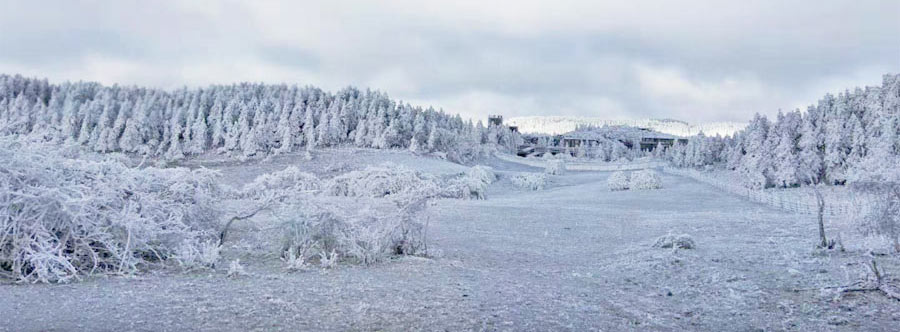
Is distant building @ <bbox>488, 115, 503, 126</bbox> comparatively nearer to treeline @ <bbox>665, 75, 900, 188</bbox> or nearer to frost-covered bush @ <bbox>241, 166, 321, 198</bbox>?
treeline @ <bbox>665, 75, 900, 188</bbox>

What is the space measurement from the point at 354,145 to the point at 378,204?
50374 mm

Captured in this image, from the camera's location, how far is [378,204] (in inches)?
748

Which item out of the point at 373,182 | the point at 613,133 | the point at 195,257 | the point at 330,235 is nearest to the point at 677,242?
the point at 330,235

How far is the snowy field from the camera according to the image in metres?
8.14

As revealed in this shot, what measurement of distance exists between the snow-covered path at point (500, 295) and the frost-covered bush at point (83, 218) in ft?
2.49

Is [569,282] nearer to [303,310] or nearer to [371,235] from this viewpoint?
[371,235]

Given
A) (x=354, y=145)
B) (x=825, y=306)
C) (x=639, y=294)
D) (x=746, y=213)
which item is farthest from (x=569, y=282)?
(x=354, y=145)

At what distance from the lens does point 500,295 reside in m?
10.1

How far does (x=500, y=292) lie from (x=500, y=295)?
0.87 feet

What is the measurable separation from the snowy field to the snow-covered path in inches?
1.0

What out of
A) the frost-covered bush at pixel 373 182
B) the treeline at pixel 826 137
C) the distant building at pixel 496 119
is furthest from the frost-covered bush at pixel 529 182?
the distant building at pixel 496 119

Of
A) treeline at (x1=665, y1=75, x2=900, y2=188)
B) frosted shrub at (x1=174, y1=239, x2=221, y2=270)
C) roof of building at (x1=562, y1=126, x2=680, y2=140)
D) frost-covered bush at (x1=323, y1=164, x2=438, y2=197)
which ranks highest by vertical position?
roof of building at (x1=562, y1=126, x2=680, y2=140)

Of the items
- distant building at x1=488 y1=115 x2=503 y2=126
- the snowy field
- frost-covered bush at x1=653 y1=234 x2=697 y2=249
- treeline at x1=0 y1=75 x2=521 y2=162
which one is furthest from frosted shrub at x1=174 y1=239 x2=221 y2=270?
distant building at x1=488 y1=115 x2=503 y2=126

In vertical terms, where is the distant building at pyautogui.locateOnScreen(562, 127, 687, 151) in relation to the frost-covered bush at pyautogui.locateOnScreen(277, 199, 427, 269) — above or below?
above
